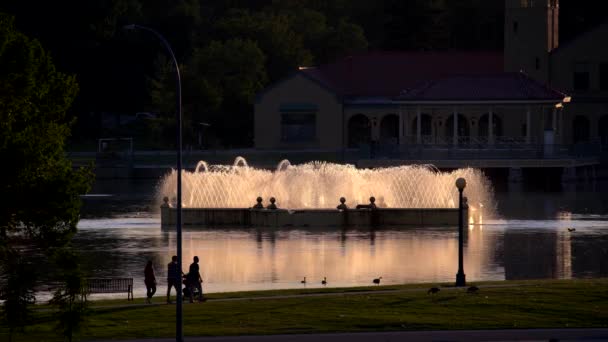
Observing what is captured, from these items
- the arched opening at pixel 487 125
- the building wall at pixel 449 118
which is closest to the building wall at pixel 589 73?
the building wall at pixel 449 118

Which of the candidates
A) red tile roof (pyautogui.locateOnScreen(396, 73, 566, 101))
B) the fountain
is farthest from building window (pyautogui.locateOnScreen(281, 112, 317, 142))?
the fountain

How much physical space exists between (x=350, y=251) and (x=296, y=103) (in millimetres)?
63200

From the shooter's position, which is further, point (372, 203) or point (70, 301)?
point (372, 203)

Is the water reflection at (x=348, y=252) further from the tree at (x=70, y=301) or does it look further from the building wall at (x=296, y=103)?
the building wall at (x=296, y=103)

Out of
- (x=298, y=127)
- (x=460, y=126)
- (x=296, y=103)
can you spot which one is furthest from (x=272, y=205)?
(x=460, y=126)

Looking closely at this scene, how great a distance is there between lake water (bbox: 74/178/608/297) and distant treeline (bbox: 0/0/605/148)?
4602 cm

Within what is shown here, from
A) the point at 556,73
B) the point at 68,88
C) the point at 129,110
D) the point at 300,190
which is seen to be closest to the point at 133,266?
the point at 68,88

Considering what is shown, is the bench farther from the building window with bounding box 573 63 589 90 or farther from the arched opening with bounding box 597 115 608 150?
the building window with bounding box 573 63 589 90

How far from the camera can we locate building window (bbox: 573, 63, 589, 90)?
383 ft

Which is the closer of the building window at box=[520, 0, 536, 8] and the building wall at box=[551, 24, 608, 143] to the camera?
the building window at box=[520, 0, 536, 8]

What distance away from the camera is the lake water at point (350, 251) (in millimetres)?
49281

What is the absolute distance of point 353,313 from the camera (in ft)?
125

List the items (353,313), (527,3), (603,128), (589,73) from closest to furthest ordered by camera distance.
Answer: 1. (353,313)
2. (527,3)
3. (589,73)
4. (603,128)

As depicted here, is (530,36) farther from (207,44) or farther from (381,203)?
(381,203)
